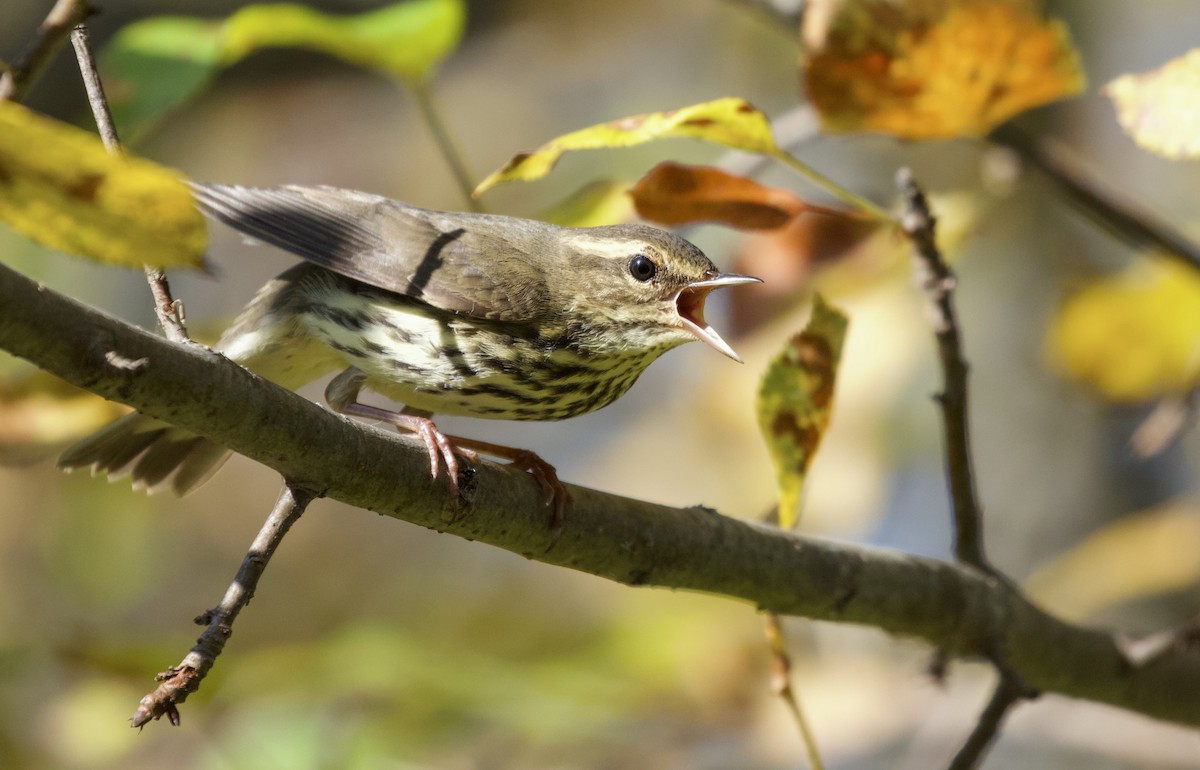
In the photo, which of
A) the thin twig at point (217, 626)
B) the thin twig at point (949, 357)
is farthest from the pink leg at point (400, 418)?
the thin twig at point (949, 357)

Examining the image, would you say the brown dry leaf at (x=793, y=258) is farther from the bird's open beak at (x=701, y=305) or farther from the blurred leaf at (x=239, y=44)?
the blurred leaf at (x=239, y=44)

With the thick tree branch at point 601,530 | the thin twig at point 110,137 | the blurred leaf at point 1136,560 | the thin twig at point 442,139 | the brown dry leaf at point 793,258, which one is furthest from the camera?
the blurred leaf at point 1136,560

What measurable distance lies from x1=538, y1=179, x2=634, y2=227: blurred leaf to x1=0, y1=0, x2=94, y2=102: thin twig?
95 cm

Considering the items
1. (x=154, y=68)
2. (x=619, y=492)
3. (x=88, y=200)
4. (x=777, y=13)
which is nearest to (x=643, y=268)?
(x=777, y=13)

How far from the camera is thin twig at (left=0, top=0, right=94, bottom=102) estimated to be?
1768mm

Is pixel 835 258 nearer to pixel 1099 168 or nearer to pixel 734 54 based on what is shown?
pixel 1099 168

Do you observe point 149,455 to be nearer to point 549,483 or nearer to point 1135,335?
point 549,483

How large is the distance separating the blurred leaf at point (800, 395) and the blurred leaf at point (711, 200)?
8.2 inches

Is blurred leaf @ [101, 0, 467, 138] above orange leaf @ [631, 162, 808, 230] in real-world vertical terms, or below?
above

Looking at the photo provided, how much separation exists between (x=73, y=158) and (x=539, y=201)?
6408 mm

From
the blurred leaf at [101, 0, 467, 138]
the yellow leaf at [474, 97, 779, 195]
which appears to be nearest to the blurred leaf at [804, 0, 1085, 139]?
the yellow leaf at [474, 97, 779, 195]

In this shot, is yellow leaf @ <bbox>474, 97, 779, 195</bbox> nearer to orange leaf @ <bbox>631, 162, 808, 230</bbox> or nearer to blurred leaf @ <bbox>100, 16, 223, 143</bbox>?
orange leaf @ <bbox>631, 162, 808, 230</bbox>

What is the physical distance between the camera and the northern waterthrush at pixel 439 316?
2.78m

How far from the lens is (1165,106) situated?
1853mm
